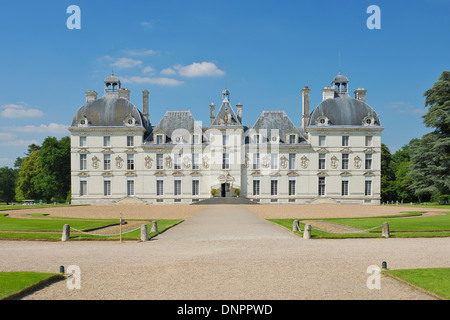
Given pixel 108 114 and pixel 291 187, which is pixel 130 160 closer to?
pixel 108 114

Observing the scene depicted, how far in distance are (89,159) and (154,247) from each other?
37.4 metres

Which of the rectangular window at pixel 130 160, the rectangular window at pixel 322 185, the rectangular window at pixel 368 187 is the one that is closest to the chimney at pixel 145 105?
the rectangular window at pixel 130 160

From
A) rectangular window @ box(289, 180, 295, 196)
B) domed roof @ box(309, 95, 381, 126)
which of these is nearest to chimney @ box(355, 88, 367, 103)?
domed roof @ box(309, 95, 381, 126)

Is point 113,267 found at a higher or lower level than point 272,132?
lower

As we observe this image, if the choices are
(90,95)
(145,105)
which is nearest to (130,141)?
(145,105)

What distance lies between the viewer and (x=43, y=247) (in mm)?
13266

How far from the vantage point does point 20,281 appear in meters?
7.88

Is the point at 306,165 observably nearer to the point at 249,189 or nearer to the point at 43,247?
the point at 249,189

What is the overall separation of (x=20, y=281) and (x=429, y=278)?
8.36m

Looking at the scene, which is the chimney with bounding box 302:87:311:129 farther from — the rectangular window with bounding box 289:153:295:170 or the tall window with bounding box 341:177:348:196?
the tall window with bounding box 341:177:348:196

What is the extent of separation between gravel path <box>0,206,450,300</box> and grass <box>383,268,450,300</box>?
0.21 metres

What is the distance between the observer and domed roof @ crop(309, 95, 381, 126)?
47.3m
